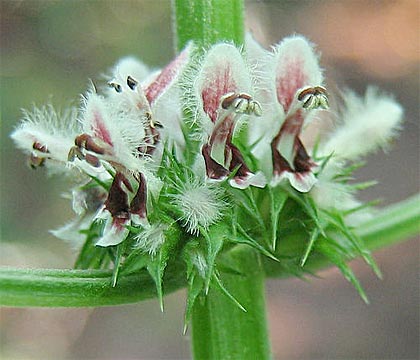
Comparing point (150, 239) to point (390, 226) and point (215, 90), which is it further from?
point (390, 226)

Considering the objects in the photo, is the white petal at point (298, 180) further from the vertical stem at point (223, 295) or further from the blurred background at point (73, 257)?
the blurred background at point (73, 257)

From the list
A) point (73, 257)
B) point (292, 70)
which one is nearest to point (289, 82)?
point (292, 70)

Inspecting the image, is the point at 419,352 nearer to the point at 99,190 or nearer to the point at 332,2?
the point at 332,2

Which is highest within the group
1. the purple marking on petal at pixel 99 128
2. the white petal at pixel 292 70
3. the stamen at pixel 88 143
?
the white petal at pixel 292 70

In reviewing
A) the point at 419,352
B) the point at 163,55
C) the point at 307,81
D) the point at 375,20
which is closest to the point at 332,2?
the point at 375,20

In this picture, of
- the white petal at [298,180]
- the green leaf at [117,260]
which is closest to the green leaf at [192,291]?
the green leaf at [117,260]

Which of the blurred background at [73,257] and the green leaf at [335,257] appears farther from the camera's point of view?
the blurred background at [73,257]

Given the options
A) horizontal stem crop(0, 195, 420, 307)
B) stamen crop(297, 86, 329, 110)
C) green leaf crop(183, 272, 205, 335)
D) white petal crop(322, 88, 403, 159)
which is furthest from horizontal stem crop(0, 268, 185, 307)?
white petal crop(322, 88, 403, 159)

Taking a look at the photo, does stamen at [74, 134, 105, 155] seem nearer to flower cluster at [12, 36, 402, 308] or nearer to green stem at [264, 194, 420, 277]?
flower cluster at [12, 36, 402, 308]
